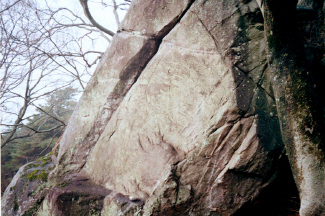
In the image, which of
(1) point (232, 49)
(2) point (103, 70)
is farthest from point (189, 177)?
(2) point (103, 70)

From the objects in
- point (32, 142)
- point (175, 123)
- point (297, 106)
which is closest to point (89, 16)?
point (32, 142)

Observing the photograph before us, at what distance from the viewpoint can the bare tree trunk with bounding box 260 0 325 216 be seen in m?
2.31

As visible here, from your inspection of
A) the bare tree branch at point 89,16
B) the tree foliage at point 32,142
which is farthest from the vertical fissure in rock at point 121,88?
the bare tree branch at point 89,16

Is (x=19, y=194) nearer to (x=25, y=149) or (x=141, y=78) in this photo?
(x=141, y=78)

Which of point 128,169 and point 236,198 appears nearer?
point 236,198

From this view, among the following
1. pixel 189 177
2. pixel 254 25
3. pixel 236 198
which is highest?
pixel 254 25

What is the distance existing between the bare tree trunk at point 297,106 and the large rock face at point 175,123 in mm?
405

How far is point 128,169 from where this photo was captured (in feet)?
11.9

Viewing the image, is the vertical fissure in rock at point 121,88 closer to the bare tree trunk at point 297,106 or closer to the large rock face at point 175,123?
the large rock face at point 175,123

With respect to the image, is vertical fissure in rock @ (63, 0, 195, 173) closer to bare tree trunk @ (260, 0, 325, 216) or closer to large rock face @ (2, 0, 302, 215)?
large rock face @ (2, 0, 302, 215)

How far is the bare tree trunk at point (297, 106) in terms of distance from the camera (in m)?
2.31

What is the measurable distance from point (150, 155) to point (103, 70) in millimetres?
2263

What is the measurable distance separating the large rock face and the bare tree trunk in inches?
15.9

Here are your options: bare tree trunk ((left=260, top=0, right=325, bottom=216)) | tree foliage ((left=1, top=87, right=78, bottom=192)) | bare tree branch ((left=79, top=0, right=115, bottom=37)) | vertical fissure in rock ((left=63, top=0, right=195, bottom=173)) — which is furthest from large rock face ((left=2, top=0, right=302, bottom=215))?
tree foliage ((left=1, top=87, right=78, bottom=192))
